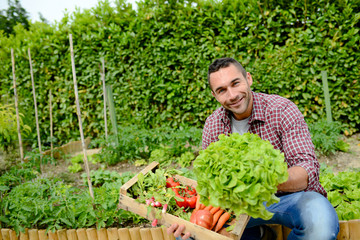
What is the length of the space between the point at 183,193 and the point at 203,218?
1.25ft

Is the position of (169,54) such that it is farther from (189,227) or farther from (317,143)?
(189,227)

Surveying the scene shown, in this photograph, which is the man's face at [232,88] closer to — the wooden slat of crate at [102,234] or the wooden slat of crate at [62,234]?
the wooden slat of crate at [102,234]

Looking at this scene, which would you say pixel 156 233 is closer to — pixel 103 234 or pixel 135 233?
pixel 135 233

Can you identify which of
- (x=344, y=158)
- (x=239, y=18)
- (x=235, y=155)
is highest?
(x=239, y=18)

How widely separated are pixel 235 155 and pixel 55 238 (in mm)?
2016

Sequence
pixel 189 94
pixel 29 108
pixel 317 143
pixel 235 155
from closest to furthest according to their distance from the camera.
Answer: pixel 235 155
pixel 317 143
pixel 189 94
pixel 29 108

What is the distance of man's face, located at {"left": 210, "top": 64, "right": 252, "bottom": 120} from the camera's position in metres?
1.98

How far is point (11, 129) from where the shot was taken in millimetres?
4105

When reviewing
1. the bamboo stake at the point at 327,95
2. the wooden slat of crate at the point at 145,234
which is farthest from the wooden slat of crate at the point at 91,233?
the bamboo stake at the point at 327,95

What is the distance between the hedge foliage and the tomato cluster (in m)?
3.22

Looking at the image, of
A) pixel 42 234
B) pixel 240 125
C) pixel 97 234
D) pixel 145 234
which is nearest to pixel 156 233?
pixel 145 234

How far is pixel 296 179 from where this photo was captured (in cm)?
162

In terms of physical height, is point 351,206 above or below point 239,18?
below

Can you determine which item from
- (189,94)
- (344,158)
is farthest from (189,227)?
(189,94)
